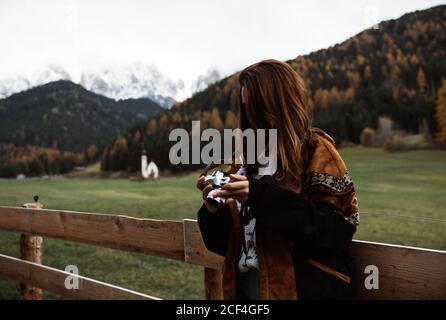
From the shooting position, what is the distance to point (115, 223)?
348 centimetres

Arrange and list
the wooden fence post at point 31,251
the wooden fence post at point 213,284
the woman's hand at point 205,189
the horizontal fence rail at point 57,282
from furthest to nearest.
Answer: the wooden fence post at point 31,251 → the horizontal fence rail at point 57,282 → the wooden fence post at point 213,284 → the woman's hand at point 205,189

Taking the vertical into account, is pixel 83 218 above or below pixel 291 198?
below

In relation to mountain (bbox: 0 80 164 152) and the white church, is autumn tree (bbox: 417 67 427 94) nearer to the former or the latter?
the white church

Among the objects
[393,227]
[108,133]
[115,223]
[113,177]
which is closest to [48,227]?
[115,223]

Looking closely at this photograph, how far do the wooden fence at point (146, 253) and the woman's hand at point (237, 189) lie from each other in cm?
66

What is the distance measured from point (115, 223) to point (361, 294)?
215 cm

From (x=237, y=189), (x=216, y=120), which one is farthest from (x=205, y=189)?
(x=216, y=120)

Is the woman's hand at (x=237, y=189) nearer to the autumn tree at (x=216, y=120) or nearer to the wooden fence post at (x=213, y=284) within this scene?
the wooden fence post at (x=213, y=284)

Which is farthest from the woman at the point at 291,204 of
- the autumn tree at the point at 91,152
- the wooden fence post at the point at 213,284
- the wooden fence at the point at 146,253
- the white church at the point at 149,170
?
the autumn tree at the point at 91,152

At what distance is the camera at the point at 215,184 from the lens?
163 centimetres

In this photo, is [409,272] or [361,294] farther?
[361,294]

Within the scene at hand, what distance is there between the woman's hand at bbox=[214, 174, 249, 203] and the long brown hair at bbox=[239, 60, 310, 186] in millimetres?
201

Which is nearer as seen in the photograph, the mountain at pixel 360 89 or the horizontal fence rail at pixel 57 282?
the horizontal fence rail at pixel 57 282
